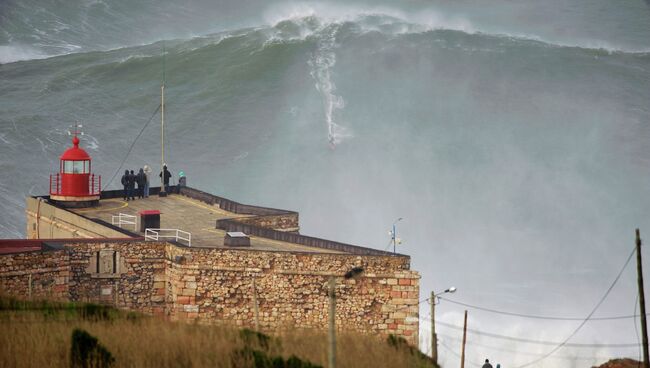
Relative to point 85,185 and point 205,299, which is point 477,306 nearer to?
point 85,185

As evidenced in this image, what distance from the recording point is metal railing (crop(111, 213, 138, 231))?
47.1 metres

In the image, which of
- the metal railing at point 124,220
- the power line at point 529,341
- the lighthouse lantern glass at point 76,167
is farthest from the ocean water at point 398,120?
the metal railing at point 124,220

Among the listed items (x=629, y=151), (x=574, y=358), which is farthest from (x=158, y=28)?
(x=574, y=358)

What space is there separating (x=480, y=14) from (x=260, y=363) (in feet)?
368

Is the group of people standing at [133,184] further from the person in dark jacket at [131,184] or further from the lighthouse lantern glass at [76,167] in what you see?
the lighthouse lantern glass at [76,167]

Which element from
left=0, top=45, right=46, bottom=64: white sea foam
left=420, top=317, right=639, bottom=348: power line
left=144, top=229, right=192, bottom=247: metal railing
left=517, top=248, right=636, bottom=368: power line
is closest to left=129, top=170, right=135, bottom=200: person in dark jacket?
left=144, top=229, right=192, bottom=247: metal railing

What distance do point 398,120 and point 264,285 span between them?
7298 centimetres

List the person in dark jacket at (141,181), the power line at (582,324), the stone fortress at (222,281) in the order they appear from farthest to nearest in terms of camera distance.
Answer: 1. the power line at (582,324)
2. the person in dark jacket at (141,181)
3. the stone fortress at (222,281)

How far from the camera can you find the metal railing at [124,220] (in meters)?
47.1

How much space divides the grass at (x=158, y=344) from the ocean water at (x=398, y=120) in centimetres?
4081

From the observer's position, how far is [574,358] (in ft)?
220

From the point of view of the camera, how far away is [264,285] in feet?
133

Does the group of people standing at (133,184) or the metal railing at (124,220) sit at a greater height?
the group of people standing at (133,184)

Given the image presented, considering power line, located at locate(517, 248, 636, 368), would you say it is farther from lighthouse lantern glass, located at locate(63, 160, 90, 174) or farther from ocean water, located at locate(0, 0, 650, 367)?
lighthouse lantern glass, located at locate(63, 160, 90, 174)
